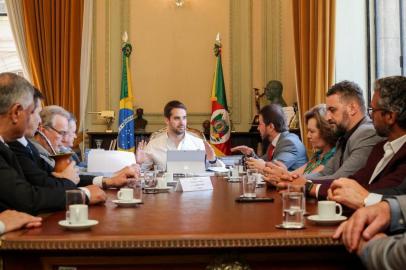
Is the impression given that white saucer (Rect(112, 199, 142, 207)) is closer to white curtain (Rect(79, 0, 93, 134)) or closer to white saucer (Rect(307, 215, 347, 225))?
white saucer (Rect(307, 215, 347, 225))

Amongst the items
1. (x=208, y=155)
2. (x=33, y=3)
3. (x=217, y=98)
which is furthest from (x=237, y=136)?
(x=33, y=3)

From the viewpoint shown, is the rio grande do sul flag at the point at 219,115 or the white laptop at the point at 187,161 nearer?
the white laptop at the point at 187,161

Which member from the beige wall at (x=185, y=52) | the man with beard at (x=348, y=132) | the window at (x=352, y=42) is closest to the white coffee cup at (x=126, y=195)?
the man with beard at (x=348, y=132)

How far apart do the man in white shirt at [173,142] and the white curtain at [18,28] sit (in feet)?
8.66

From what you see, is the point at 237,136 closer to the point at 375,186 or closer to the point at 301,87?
the point at 301,87

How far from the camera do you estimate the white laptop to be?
442cm

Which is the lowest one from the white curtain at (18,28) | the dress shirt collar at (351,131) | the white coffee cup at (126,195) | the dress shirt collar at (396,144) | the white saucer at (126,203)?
the white saucer at (126,203)

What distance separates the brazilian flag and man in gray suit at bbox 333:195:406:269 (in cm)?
573

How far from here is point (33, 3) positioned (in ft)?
25.3

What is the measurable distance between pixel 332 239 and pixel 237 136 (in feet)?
19.3

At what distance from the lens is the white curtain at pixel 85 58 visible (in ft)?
25.2

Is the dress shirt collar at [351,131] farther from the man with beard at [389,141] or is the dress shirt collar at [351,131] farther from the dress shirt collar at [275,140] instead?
the dress shirt collar at [275,140]

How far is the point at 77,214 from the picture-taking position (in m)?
1.99

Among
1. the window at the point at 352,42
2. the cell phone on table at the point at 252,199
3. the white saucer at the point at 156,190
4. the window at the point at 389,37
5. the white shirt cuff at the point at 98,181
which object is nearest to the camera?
the cell phone on table at the point at 252,199
